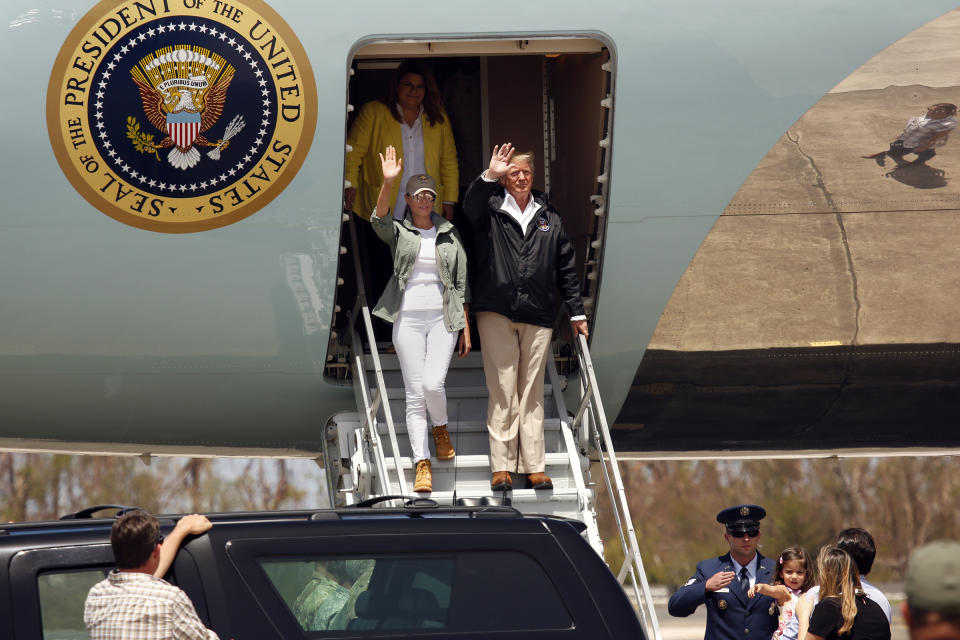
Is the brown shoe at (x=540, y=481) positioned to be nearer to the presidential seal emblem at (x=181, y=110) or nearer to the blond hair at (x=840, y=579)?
the blond hair at (x=840, y=579)

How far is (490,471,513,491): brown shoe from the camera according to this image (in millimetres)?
7578

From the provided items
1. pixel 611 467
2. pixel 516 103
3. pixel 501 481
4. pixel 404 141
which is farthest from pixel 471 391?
pixel 516 103

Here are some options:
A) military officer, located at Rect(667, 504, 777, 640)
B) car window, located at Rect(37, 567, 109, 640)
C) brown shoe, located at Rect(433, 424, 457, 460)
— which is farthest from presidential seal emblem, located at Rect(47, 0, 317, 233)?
car window, located at Rect(37, 567, 109, 640)

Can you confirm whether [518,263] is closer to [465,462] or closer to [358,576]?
[465,462]

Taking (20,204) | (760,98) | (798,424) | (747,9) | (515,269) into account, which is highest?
(747,9)

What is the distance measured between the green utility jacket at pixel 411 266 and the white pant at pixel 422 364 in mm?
80

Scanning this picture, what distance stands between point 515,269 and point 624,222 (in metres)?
0.78

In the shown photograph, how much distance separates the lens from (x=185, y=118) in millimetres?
7465

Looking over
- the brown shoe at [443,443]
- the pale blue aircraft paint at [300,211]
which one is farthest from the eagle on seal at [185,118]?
the brown shoe at [443,443]

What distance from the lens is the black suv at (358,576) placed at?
434 cm

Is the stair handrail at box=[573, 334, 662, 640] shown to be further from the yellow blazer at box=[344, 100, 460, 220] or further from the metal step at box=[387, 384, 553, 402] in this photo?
the yellow blazer at box=[344, 100, 460, 220]

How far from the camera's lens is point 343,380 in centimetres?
827

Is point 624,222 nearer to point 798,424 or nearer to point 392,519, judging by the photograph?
point 798,424

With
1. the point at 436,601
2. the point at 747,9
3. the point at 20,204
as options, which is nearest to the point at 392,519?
the point at 436,601
